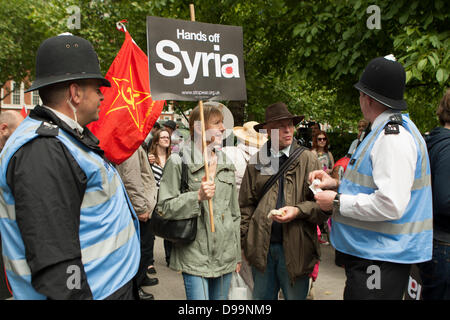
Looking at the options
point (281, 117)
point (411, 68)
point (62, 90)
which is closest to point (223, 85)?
point (281, 117)

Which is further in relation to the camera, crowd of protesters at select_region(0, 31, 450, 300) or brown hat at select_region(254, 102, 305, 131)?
brown hat at select_region(254, 102, 305, 131)

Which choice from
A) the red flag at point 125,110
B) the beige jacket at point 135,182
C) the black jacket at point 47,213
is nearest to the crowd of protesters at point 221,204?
the black jacket at point 47,213

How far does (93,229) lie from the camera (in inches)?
73.0

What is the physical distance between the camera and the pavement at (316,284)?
4.97m

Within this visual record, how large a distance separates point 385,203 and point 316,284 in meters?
3.52

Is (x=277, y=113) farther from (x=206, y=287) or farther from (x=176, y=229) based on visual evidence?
(x=206, y=287)

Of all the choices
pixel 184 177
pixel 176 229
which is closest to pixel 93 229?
pixel 176 229

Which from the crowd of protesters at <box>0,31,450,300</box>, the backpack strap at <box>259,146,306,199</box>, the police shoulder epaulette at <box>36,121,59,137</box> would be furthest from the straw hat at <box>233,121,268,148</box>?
the police shoulder epaulette at <box>36,121,59,137</box>

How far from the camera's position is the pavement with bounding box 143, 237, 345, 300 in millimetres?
4971

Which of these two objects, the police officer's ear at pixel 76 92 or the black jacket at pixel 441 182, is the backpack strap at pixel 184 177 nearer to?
the police officer's ear at pixel 76 92

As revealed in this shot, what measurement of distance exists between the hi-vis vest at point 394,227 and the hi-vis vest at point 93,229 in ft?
Result: 4.43

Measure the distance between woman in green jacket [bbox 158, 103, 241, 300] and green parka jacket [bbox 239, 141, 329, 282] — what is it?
0.17 m

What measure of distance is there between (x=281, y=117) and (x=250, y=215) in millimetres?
910

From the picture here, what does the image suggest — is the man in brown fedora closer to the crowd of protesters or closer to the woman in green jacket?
the crowd of protesters
